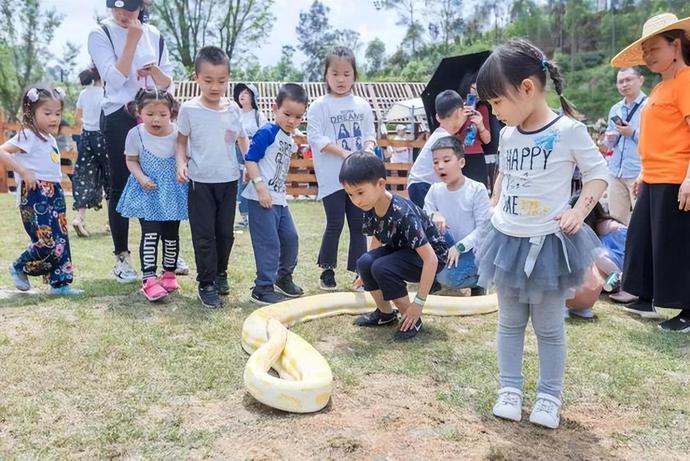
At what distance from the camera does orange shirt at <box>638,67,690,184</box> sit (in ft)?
12.3

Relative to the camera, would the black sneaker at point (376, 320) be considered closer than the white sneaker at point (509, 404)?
No

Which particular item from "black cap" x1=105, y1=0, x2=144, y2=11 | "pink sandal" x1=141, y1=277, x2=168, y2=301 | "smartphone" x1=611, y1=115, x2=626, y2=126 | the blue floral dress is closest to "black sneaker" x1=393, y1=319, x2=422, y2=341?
"pink sandal" x1=141, y1=277, x2=168, y2=301

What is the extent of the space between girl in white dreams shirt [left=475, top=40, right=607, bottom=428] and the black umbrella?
4.09 m

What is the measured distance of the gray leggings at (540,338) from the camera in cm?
246

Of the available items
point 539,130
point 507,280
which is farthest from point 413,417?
point 539,130

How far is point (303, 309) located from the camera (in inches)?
151

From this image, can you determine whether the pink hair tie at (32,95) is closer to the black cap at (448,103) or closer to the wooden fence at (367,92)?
the black cap at (448,103)

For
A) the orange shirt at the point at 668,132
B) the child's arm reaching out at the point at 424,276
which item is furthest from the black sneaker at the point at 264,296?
the orange shirt at the point at 668,132

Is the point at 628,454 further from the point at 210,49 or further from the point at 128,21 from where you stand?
the point at 128,21

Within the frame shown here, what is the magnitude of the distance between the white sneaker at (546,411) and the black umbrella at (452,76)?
4386 millimetres

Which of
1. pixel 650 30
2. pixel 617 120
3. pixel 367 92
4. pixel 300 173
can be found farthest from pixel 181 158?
pixel 367 92

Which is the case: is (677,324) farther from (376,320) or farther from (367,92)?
(367,92)

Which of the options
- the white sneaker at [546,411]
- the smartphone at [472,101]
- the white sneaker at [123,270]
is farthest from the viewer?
the smartphone at [472,101]

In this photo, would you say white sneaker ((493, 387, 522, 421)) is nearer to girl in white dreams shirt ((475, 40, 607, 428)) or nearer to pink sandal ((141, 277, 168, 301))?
girl in white dreams shirt ((475, 40, 607, 428))
